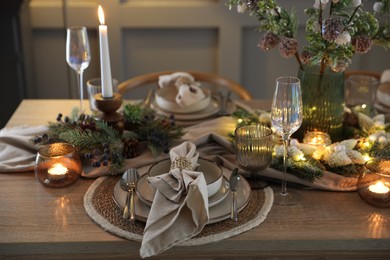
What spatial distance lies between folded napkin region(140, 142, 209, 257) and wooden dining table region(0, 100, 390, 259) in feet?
0.12

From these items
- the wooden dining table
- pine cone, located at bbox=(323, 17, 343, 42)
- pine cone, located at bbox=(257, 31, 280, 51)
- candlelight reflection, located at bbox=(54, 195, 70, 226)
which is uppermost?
pine cone, located at bbox=(323, 17, 343, 42)

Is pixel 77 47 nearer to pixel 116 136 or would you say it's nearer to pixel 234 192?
pixel 116 136

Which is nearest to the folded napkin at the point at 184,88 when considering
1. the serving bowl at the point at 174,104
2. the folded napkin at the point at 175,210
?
the serving bowl at the point at 174,104

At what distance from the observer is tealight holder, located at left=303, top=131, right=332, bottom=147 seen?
4.44 ft

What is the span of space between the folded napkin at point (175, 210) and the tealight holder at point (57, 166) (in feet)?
0.72

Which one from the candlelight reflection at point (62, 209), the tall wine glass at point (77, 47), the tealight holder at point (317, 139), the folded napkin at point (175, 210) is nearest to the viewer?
the folded napkin at point (175, 210)

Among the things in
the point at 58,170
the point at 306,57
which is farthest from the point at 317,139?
the point at 58,170

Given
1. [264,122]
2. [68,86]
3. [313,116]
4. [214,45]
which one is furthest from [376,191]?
[68,86]

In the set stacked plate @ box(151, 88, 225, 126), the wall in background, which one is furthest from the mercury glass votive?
the wall in background

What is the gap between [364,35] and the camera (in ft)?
4.28

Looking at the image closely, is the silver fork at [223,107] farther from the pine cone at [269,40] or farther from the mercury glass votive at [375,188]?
the mercury glass votive at [375,188]

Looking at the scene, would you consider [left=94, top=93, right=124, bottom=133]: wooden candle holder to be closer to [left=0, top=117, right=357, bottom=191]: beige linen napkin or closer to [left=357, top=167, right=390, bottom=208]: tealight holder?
[left=0, top=117, right=357, bottom=191]: beige linen napkin

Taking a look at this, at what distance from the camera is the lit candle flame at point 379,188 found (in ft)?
3.84

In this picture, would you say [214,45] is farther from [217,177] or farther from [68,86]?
[217,177]
